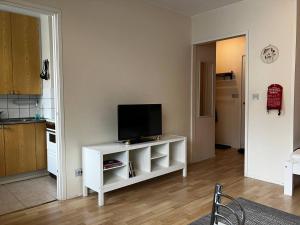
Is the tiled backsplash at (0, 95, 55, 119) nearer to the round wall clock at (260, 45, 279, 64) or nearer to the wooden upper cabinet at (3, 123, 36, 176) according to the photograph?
the wooden upper cabinet at (3, 123, 36, 176)

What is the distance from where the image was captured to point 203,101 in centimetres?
492

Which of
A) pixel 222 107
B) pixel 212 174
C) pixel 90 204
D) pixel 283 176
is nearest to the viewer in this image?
pixel 90 204

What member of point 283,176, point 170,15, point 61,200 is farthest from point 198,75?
point 61,200

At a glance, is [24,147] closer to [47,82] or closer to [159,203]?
[47,82]

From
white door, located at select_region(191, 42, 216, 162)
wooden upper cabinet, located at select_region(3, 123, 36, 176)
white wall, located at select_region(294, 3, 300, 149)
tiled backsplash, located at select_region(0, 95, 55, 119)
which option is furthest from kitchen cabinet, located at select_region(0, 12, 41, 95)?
white wall, located at select_region(294, 3, 300, 149)

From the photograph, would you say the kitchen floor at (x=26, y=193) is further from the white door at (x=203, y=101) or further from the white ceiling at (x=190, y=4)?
the white ceiling at (x=190, y=4)

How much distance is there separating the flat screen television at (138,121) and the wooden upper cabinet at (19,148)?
1617 mm

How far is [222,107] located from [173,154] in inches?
104

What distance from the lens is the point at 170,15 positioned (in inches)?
164

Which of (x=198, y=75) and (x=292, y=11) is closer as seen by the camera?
(x=292, y=11)

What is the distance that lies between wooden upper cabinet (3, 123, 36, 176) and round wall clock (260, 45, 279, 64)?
11.9 feet

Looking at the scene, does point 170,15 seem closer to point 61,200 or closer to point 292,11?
point 292,11

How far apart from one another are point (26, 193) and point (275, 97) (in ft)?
11.8

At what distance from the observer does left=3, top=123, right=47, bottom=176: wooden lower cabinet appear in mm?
3701
